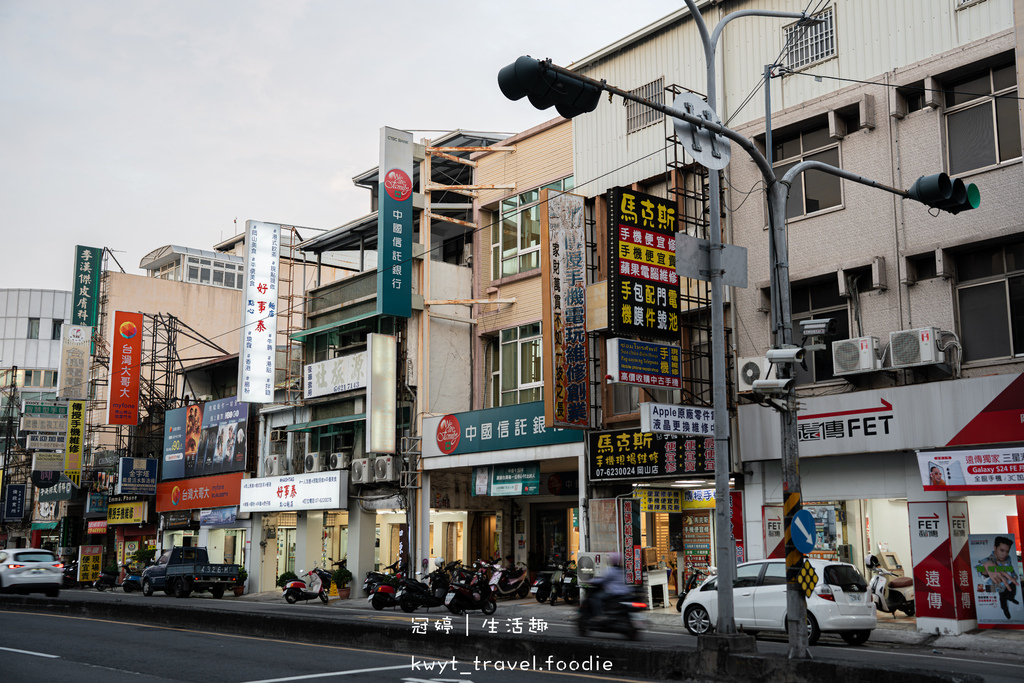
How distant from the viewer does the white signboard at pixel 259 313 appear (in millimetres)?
36094

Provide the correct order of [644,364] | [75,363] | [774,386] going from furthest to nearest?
[75,363]
[644,364]
[774,386]

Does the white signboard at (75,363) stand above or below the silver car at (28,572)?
above

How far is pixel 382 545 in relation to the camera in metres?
36.1

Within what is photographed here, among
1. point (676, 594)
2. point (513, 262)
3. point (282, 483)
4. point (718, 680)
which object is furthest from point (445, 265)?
point (718, 680)

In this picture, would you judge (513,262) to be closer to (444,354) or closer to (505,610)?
(444,354)

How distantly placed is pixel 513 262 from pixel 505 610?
11482mm

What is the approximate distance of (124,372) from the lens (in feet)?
146

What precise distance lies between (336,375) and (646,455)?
15.1 meters

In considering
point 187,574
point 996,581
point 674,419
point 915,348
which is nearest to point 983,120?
point 915,348

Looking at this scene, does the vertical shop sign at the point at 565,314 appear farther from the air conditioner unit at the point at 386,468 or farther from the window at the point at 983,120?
the window at the point at 983,120

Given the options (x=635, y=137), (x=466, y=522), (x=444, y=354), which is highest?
(x=635, y=137)

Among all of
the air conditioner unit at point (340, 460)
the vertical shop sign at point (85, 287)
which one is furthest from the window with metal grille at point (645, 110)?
the vertical shop sign at point (85, 287)

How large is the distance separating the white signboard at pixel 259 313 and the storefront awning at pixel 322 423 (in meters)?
1.58

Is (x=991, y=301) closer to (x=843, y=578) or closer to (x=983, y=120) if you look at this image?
(x=983, y=120)
